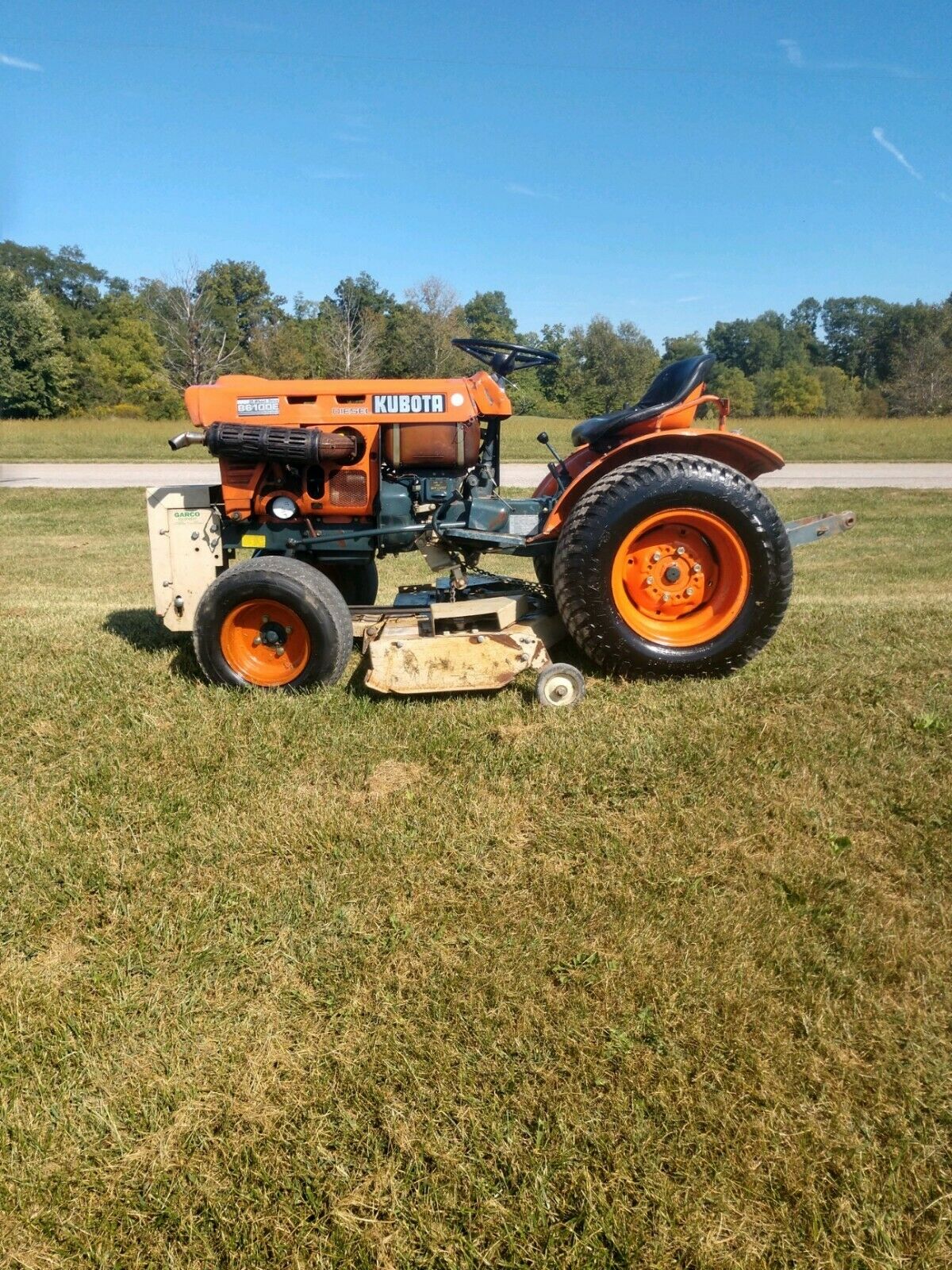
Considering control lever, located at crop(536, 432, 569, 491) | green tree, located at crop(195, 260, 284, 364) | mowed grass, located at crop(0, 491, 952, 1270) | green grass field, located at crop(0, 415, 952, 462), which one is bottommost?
mowed grass, located at crop(0, 491, 952, 1270)

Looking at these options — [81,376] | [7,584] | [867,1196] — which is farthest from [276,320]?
[867,1196]

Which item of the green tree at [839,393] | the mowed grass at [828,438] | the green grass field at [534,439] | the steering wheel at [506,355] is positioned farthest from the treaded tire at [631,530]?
the green tree at [839,393]

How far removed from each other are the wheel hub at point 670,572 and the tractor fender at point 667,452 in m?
0.39

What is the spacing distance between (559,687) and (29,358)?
44.3 meters

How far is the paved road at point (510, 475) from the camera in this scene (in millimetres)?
17516

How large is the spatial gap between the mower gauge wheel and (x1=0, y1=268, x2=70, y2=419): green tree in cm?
4087

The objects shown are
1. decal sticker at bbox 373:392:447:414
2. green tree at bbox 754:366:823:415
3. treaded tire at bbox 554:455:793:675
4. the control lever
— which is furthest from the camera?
green tree at bbox 754:366:823:415

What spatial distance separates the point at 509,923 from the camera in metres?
2.68

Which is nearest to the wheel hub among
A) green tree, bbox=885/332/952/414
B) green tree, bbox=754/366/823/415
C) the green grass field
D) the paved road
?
the paved road

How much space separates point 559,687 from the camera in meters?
3.94

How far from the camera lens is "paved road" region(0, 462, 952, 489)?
17516mm

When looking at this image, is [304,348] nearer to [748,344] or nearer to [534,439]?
[534,439]

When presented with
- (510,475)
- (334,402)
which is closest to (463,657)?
(334,402)

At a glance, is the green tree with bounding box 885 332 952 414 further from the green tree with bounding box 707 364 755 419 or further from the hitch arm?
the hitch arm
